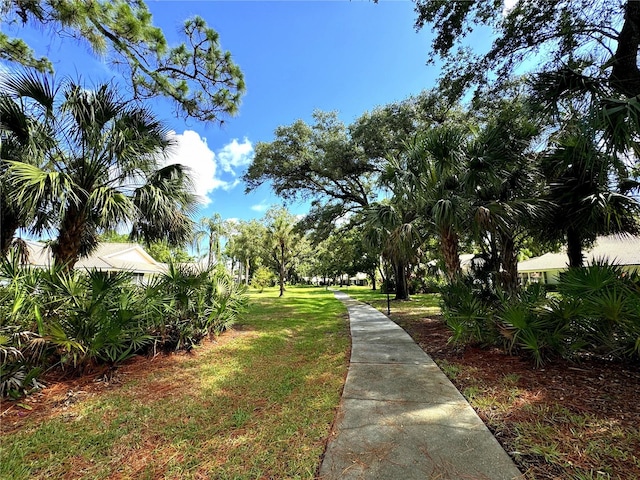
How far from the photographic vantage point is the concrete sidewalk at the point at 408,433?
2.13m

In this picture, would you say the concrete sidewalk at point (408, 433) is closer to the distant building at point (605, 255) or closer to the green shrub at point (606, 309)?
the green shrub at point (606, 309)

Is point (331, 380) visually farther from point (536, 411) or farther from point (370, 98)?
point (370, 98)

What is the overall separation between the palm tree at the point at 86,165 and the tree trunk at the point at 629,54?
8.91m

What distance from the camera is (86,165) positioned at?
5.46m

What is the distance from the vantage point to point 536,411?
2959 mm

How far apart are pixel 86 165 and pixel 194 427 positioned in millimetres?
5359

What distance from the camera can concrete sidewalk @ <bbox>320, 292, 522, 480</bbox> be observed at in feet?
7.00

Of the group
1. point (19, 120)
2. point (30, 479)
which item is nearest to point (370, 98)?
point (19, 120)

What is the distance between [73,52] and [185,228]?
399 cm

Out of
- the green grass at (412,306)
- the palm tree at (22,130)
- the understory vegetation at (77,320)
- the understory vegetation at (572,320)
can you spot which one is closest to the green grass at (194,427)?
the understory vegetation at (77,320)

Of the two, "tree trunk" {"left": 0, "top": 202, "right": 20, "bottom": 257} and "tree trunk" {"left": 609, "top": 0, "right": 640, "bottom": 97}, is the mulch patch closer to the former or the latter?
"tree trunk" {"left": 609, "top": 0, "right": 640, "bottom": 97}

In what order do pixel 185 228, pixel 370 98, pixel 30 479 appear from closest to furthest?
pixel 30 479
pixel 185 228
pixel 370 98

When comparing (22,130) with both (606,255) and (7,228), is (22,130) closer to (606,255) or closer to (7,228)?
(7,228)

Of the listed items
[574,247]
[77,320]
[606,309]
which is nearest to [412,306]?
[574,247]
